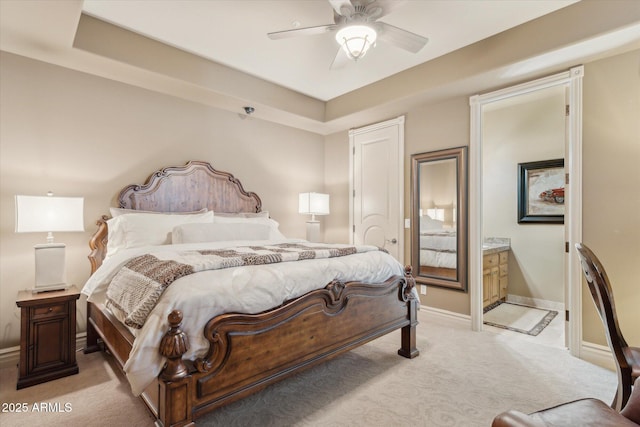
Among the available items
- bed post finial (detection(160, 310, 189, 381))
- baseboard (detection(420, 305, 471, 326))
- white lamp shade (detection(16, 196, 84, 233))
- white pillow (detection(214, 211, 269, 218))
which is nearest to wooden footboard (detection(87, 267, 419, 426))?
bed post finial (detection(160, 310, 189, 381))

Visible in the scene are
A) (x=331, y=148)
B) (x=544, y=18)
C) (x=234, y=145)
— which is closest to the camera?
(x=544, y=18)

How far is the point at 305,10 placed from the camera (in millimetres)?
2457

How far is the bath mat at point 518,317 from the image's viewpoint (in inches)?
134

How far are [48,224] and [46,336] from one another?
2.60ft

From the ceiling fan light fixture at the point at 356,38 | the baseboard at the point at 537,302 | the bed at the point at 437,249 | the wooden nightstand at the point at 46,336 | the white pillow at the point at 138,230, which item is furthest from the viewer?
the baseboard at the point at 537,302

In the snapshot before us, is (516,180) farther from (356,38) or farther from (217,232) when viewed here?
(217,232)

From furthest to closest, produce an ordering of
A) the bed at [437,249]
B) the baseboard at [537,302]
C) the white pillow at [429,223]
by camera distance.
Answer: the baseboard at [537,302] → the white pillow at [429,223] → the bed at [437,249]

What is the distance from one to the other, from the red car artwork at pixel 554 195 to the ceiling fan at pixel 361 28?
3121 mm

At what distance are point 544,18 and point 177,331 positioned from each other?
134 inches

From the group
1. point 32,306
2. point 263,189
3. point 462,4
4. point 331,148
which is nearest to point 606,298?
point 462,4

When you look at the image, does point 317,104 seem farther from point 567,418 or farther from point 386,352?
point 567,418

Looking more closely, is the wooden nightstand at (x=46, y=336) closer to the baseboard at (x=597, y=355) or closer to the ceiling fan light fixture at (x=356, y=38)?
the ceiling fan light fixture at (x=356, y=38)

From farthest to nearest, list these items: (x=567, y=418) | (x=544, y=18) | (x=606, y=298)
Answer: (x=544, y=18), (x=606, y=298), (x=567, y=418)

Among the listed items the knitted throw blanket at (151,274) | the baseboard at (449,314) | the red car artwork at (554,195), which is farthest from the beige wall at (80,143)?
the red car artwork at (554,195)
